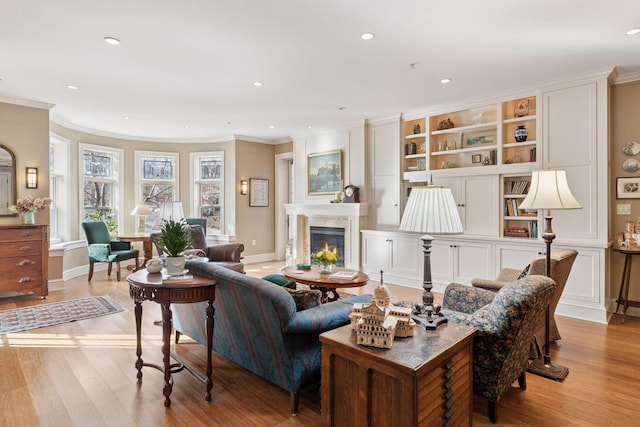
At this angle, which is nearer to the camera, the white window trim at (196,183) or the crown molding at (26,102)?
the crown molding at (26,102)

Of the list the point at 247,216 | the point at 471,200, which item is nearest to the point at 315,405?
the point at 471,200

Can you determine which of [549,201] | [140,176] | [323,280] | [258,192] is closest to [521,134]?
[549,201]

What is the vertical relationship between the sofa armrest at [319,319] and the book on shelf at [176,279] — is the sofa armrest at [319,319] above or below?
below

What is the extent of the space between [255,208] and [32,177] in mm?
3960

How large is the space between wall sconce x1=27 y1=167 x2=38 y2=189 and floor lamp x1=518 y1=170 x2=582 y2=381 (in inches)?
238

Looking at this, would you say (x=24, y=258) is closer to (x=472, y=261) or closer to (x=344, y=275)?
(x=344, y=275)

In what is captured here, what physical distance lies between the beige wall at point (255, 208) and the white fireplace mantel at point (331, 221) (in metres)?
0.89

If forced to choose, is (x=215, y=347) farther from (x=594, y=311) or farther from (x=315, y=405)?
(x=594, y=311)

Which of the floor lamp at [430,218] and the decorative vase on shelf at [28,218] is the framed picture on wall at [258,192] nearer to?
the decorative vase on shelf at [28,218]

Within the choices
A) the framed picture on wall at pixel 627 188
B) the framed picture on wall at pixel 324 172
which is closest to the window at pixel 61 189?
the framed picture on wall at pixel 324 172

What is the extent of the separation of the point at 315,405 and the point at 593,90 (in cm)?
439

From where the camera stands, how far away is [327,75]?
160 inches

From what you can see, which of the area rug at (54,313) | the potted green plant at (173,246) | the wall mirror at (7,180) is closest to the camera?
the potted green plant at (173,246)

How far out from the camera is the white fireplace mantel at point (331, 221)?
20.5ft
